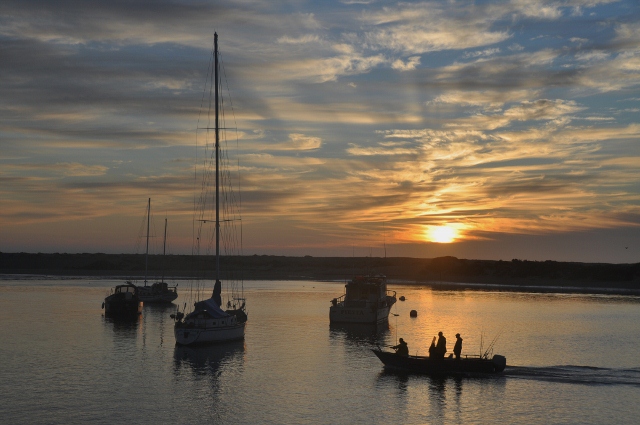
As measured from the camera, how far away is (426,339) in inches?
2264

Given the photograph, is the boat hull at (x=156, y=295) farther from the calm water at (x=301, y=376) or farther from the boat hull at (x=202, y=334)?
the boat hull at (x=202, y=334)

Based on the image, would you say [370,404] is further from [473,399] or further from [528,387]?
[528,387]

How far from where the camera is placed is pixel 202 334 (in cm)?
4978

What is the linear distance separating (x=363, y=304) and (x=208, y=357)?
2442cm

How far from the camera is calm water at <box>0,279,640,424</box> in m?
31.2

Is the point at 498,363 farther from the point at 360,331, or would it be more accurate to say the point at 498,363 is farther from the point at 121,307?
the point at 121,307

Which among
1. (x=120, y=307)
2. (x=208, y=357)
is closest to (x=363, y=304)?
(x=208, y=357)

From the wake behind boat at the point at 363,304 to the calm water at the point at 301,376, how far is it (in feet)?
4.83

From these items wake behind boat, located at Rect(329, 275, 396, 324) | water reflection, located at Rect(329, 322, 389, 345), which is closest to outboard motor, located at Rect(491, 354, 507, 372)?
water reflection, located at Rect(329, 322, 389, 345)

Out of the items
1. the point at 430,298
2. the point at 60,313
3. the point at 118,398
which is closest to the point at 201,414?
the point at 118,398

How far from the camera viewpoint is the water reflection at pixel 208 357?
42125mm

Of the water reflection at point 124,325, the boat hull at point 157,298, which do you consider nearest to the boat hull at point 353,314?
the water reflection at point 124,325

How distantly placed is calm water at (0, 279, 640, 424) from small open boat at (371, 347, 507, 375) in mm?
940

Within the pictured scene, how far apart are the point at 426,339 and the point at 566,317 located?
28.6m
